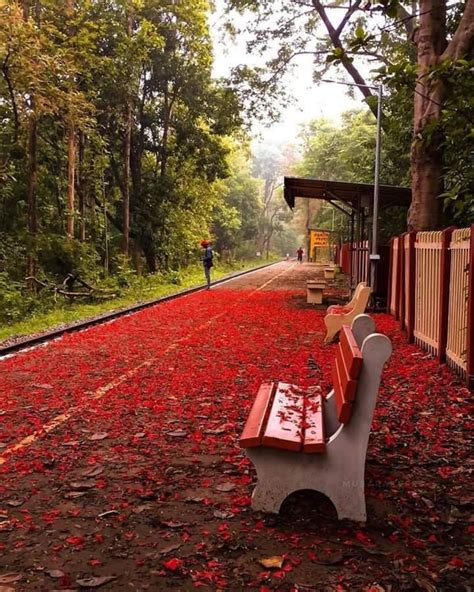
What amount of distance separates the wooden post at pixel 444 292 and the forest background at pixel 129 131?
651 mm

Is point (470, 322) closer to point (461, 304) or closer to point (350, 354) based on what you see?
point (461, 304)

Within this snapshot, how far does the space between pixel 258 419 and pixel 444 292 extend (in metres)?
4.72

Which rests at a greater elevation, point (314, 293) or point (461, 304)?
point (461, 304)

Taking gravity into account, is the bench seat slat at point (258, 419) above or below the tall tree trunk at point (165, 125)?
below

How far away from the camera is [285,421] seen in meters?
3.84

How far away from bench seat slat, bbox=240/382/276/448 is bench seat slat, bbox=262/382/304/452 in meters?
0.03

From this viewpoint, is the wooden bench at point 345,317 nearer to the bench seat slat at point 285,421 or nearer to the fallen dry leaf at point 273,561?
the bench seat slat at point 285,421

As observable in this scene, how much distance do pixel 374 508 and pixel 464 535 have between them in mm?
556

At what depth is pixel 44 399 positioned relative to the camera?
6383mm

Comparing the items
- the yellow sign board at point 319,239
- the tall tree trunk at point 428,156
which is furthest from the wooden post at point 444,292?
the yellow sign board at point 319,239

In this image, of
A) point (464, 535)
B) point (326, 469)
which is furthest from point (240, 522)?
point (464, 535)

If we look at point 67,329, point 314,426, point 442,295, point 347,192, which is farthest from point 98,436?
point 347,192

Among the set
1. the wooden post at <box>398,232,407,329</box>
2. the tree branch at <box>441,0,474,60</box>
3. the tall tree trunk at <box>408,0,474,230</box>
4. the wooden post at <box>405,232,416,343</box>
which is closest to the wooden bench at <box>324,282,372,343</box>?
the wooden post at <box>405,232,416,343</box>

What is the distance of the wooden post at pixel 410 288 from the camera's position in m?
10.1
